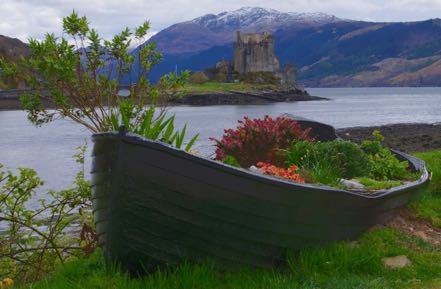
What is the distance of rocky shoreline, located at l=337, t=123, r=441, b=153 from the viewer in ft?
138

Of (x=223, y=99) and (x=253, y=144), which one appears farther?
(x=223, y=99)

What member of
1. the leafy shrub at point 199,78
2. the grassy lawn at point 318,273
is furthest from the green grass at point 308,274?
the leafy shrub at point 199,78

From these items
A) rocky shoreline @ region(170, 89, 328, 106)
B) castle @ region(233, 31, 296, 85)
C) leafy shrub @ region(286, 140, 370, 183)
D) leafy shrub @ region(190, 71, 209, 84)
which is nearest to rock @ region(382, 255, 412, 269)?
leafy shrub @ region(286, 140, 370, 183)

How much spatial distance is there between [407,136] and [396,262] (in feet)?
142

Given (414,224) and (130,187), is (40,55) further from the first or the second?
(414,224)

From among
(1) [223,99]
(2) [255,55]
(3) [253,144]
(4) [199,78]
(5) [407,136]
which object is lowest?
(1) [223,99]

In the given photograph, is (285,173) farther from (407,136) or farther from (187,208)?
(407,136)

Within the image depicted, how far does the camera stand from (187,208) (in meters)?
6.83

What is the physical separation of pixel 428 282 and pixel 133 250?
3563mm

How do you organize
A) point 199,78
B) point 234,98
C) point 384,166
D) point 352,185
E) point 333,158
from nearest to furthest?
point 352,185, point 333,158, point 384,166, point 234,98, point 199,78

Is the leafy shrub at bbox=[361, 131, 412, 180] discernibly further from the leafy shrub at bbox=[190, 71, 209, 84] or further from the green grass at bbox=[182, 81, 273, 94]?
the leafy shrub at bbox=[190, 71, 209, 84]

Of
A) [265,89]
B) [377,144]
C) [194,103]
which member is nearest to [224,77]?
[265,89]

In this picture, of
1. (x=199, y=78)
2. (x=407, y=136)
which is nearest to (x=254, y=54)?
(x=199, y=78)

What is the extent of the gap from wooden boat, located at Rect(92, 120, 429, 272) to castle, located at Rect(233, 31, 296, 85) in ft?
597
